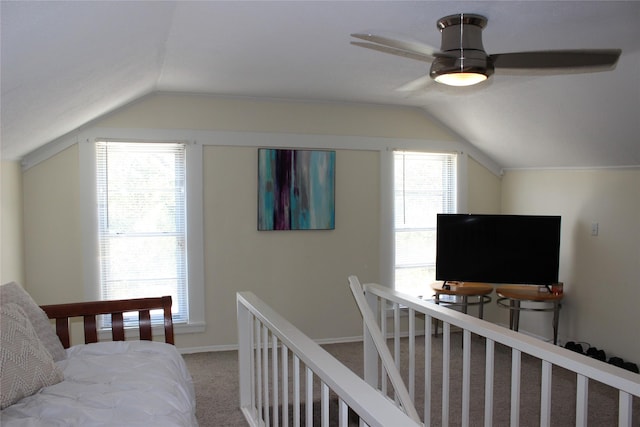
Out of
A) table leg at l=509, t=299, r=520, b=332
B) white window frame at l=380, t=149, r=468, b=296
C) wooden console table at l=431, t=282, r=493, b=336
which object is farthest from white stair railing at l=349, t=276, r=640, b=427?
white window frame at l=380, t=149, r=468, b=296

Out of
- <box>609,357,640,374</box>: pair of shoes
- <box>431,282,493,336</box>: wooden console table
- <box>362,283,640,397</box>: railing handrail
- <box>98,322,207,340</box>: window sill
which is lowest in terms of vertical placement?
<box>609,357,640,374</box>: pair of shoes

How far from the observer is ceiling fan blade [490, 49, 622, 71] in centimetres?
Result: 215

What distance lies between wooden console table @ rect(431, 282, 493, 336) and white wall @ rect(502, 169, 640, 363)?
0.68m

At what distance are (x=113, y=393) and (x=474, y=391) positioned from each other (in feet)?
8.66

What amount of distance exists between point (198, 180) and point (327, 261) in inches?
54.8

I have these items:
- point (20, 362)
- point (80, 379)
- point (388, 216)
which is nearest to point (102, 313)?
point (80, 379)

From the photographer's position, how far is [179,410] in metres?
2.08

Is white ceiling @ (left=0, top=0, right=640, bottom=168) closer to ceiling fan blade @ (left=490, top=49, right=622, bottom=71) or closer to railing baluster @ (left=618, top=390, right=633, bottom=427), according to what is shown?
ceiling fan blade @ (left=490, top=49, right=622, bottom=71)

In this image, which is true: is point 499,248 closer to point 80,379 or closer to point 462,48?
point 462,48

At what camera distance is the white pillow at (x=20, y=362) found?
199 centimetres

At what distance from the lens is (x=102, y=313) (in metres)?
2.95

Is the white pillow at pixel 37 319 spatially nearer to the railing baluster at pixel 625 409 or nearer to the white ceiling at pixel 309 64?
the white ceiling at pixel 309 64

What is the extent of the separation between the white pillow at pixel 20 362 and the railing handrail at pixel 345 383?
939 mm

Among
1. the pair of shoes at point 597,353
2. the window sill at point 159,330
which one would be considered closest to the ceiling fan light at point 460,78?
the pair of shoes at point 597,353
